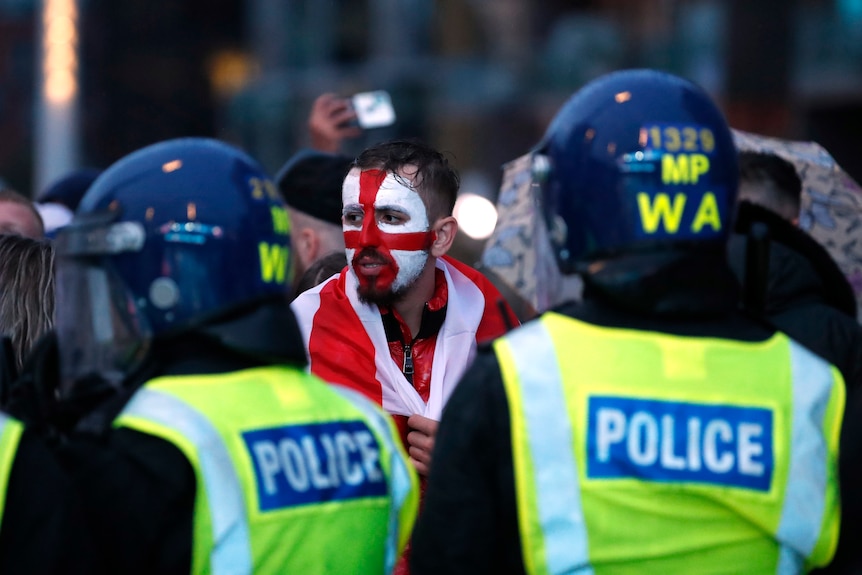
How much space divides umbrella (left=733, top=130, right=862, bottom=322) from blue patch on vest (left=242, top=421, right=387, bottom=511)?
2.37m

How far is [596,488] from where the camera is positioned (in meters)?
2.30

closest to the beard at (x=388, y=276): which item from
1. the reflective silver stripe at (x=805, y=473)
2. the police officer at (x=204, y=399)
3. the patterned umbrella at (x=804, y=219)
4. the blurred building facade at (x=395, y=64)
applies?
the patterned umbrella at (x=804, y=219)

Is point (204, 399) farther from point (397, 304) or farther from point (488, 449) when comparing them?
point (397, 304)

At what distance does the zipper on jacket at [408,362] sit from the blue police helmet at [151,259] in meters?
1.17

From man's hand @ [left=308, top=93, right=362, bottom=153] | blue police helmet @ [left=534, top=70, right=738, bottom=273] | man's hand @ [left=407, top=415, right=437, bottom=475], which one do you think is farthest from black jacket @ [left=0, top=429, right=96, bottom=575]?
man's hand @ [left=308, top=93, right=362, bottom=153]

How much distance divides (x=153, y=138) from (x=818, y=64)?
22377 millimetres

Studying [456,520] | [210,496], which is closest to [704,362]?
[456,520]

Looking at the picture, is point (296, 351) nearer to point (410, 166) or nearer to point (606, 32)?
point (410, 166)

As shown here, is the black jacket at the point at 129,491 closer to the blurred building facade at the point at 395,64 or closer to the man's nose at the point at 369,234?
the man's nose at the point at 369,234

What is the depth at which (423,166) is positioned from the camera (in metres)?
3.70

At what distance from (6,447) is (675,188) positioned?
1.27 meters

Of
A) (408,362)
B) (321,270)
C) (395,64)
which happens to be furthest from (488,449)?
(395,64)

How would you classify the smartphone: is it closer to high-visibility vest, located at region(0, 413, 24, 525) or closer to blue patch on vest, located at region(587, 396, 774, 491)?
blue patch on vest, located at region(587, 396, 774, 491)

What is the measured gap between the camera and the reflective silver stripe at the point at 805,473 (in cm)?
236
